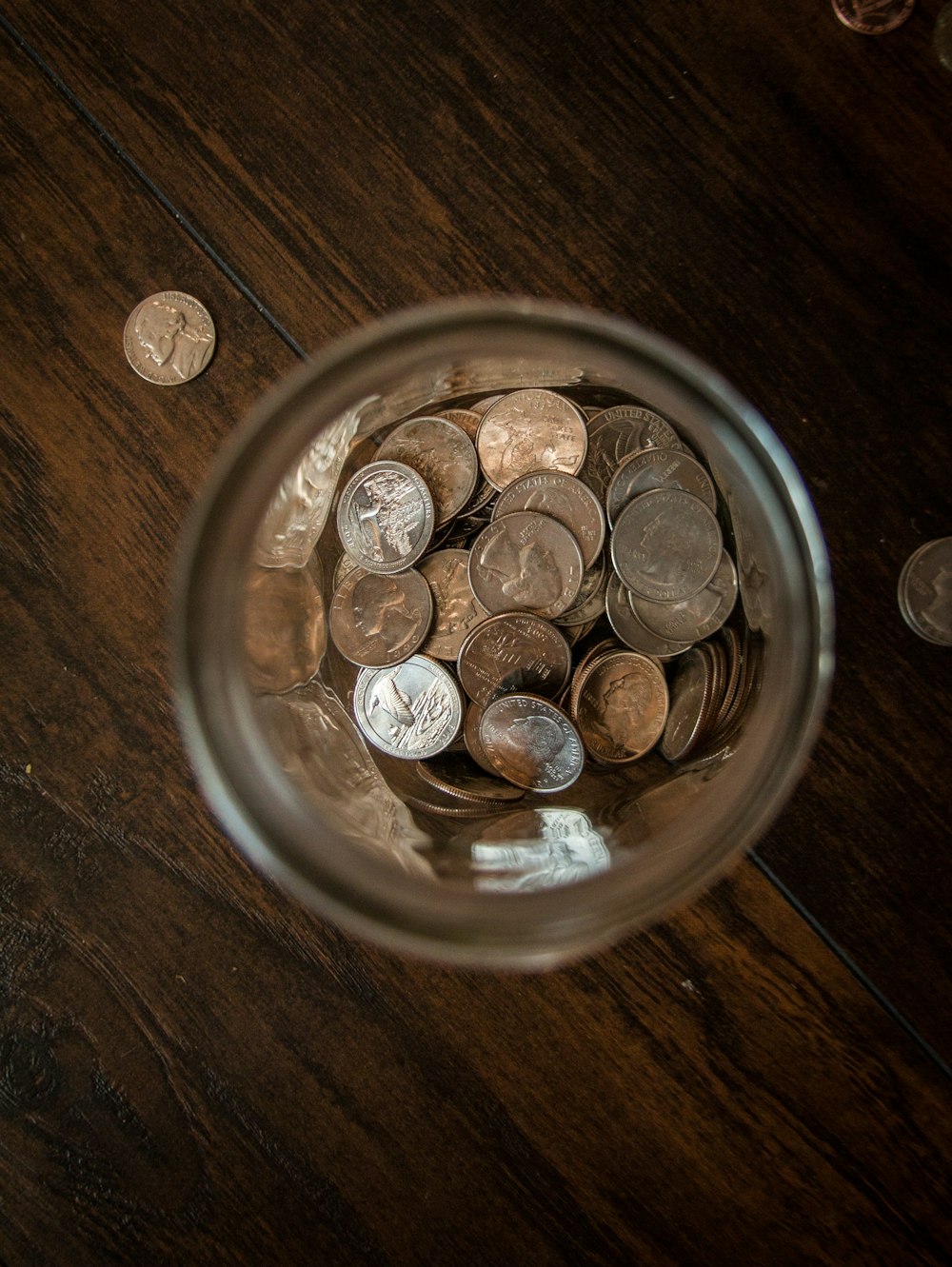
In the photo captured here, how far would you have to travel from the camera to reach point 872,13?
0.59 metres

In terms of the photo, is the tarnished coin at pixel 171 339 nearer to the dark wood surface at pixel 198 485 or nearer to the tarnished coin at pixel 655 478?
the dark wood surface at pixel 198 485

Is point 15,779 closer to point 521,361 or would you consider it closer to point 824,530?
point 521,361

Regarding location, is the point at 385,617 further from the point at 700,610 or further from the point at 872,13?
the point at 872,13

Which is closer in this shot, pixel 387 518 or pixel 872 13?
pixel 387 518

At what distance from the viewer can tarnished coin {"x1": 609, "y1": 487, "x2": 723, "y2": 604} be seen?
1.58 ft

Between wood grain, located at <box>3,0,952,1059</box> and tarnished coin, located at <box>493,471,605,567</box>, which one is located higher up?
wood grain, located at <box>3,0,952,1059</box>

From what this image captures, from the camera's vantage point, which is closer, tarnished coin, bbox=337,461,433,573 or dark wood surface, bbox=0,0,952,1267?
tarnished coin, bbox=337,461,433,573

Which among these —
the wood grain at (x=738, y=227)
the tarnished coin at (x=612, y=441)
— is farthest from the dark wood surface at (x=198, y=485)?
the tarnished coin at (x=612, y=441)

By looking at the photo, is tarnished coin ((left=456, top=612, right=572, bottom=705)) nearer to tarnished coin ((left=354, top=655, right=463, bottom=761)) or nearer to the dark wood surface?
tarnished coin ((left=354, top=655, right=463, bottom=761))

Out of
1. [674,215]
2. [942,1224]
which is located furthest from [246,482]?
[942,1224]

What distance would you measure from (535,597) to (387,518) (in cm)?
9

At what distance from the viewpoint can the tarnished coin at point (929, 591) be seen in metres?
0.59

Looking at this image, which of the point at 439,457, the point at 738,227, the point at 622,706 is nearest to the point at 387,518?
the point at 439,457

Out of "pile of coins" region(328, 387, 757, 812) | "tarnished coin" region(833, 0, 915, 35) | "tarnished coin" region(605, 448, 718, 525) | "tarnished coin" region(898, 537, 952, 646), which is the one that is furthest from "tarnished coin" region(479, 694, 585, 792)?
"tarnished coin" region(833, 0, 915, 35)
